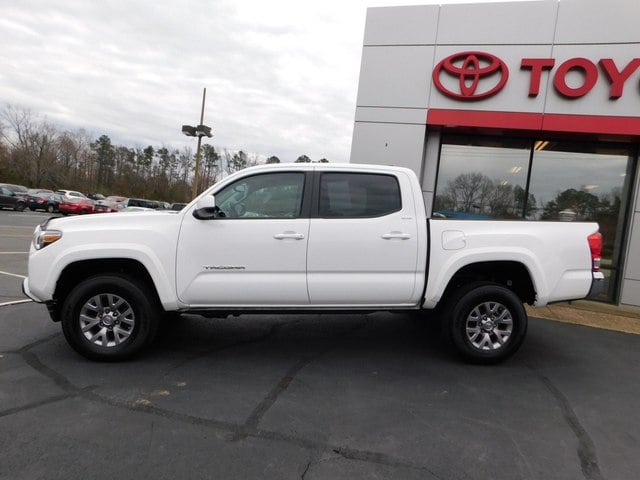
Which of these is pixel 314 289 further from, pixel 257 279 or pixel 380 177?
pixel 380 177

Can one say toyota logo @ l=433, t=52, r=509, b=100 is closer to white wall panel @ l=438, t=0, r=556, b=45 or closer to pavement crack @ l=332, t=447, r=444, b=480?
white wall panel @ l=438, t=0, r=556, b=45

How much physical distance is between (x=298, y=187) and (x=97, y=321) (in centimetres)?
239

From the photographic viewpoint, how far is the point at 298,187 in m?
4.46

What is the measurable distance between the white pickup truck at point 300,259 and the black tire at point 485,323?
0.01 m

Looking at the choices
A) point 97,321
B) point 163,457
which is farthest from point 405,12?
point 163,457

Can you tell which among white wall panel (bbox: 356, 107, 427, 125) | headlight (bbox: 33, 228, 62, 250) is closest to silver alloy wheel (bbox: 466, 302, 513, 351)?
headlight (bbox: 33, 228, 62, 250)

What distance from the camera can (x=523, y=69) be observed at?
842 centimetres

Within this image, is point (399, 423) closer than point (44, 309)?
Yes

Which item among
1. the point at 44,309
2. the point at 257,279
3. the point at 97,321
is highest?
the point at 257,279

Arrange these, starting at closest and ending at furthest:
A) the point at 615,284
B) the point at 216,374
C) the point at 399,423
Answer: the point at 399,423
the point at 216,374
the point at 615,284

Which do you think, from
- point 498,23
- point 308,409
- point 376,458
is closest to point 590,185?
point 498,23

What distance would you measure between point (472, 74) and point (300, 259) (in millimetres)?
6444

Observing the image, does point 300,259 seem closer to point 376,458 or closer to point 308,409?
point 308,409

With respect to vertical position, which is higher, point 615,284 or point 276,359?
point 615,284
